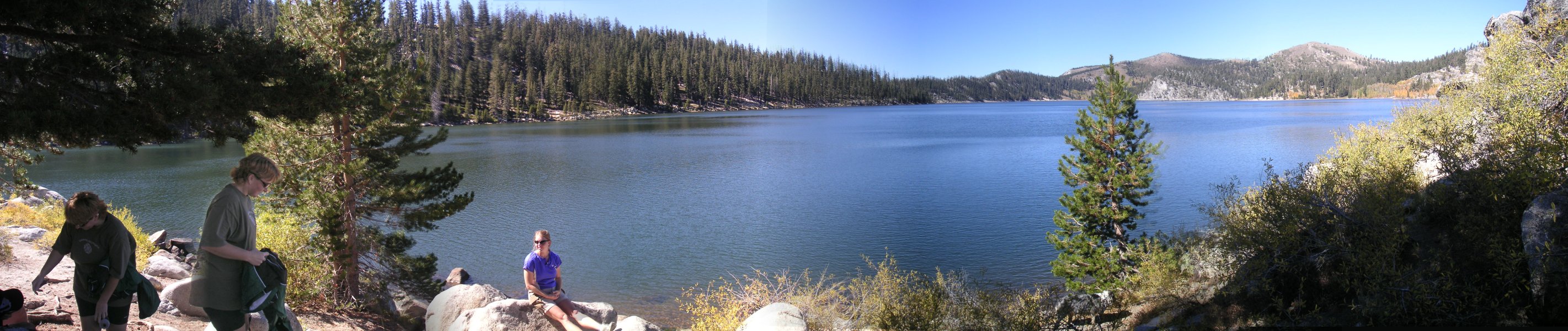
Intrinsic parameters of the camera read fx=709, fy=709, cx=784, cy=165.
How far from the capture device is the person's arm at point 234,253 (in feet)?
13.3

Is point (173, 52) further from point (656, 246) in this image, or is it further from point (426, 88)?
point (656, 246)

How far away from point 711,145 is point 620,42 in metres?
102

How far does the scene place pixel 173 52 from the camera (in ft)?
21.1

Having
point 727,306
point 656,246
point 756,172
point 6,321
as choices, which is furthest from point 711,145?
point 6,321

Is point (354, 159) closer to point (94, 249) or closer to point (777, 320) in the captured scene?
point (94, 249)

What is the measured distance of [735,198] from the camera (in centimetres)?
2705

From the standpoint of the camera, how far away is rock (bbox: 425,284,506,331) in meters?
9.47

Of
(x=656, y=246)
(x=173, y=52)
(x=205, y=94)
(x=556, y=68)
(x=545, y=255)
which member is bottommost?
(x=656, y=246)

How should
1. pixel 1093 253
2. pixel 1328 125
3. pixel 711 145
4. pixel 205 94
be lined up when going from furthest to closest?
pixel 1328 125 < pixel 711 145 < pixel 1093 253 < pixel 205 94

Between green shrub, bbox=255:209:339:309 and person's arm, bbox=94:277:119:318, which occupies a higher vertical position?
person's arm, bbox=94:277:119:318

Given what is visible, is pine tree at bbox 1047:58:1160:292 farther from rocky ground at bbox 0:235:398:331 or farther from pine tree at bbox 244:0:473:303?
rocky ground at bbox 0:235:398:331

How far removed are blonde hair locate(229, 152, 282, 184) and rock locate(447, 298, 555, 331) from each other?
4.31 m

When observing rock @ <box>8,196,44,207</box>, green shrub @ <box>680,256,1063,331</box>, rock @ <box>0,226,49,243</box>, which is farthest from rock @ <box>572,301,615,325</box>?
rock @ <box>8,196,44,207</box>

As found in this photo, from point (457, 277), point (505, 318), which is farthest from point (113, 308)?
point (457, 277)
